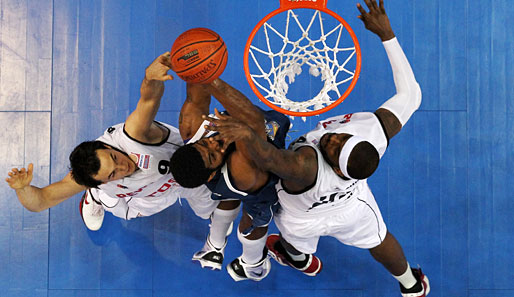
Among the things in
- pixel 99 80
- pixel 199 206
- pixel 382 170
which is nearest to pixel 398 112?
pixel 382 170

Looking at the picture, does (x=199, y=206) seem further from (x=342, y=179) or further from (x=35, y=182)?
(x=35, y=182)

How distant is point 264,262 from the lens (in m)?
2.97

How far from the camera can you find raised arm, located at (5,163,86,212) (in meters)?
2.30

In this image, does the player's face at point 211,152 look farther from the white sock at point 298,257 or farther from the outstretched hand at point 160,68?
the white sock at point 298,257

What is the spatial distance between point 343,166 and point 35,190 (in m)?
1.76

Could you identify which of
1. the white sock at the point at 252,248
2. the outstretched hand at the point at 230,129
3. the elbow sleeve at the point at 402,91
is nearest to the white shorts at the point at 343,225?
the white sock at the point at 252,248

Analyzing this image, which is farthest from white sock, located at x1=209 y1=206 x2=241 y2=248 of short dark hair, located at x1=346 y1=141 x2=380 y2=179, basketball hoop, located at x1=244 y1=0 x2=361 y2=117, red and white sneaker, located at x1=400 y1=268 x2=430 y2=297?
red and white sneaker, located at x1=400 y1=268 x2=430 y2=297

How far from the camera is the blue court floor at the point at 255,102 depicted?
3123 mm

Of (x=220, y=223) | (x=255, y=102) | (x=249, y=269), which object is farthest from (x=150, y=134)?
(x=249, y=269)

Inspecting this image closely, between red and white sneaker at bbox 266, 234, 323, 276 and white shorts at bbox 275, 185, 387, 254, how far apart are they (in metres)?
0.47

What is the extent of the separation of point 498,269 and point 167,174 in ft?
8.54

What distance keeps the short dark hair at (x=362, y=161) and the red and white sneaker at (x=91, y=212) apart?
202cm

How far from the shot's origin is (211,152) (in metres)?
1.82

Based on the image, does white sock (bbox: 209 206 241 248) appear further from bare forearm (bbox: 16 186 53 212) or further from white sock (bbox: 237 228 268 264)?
bare forearm (bbox: 16 186 53 212)
